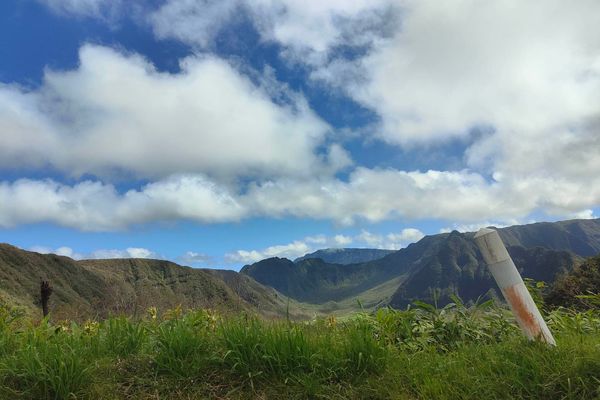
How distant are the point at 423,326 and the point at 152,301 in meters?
4.97

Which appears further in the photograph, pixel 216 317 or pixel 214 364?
pixel 216 317

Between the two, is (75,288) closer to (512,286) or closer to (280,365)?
(280,365)

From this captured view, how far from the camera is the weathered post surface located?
14.8ft

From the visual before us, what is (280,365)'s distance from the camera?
450 centimetres

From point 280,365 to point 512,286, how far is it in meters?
2.40

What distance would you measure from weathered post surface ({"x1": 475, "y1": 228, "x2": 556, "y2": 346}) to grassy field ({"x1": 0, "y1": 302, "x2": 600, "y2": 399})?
19 centimetres

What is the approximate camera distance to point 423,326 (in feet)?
18.8

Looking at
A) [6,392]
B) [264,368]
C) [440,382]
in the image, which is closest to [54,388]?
[6,392]

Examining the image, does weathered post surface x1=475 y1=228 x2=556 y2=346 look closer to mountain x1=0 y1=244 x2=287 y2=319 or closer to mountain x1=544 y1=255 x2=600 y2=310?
mountain x1=0 y1=244 x2=287 y2=319

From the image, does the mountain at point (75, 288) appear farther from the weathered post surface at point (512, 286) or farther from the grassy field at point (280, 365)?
the weathered post surface at point (512, 286)

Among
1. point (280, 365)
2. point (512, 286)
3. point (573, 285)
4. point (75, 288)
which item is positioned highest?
point (75, 288)

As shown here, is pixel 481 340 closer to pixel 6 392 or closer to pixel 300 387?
pixel 300 387

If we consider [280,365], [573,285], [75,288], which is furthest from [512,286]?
[75,288]

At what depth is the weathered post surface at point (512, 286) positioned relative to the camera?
4496 millimetres
